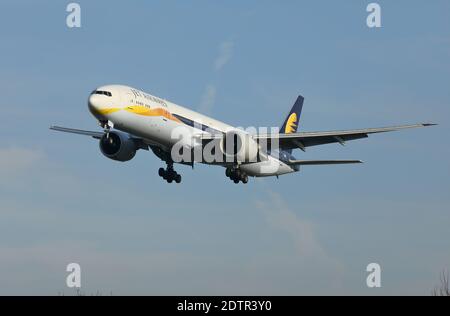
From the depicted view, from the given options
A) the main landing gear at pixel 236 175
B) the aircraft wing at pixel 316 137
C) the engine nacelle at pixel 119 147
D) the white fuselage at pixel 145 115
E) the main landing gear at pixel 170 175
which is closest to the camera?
the white fuselage at pixel 145 115

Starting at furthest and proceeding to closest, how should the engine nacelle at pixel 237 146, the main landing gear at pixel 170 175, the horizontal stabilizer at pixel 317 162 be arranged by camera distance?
the main landing gear at pixel 170 175 → the horizontal stabilizer at pixel 317 162 → the engine nacelle at pixel 237 146

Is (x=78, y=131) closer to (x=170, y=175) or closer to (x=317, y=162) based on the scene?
(x=170, y=175)

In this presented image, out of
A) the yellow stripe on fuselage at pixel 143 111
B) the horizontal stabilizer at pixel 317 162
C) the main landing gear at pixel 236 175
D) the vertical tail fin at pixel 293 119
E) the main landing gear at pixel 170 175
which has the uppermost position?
the vertical tail fin at pixel 293 119

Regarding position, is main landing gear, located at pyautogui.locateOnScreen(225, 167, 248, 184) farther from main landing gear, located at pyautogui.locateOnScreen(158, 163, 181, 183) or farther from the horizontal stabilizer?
the horizontal stabilizer

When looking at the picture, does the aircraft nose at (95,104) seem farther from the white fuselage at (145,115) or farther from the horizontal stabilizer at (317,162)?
the horizontal stabilizer at (317,162)

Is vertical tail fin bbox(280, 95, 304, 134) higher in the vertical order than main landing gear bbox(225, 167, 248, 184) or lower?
higher

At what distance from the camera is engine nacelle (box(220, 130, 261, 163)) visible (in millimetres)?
48938

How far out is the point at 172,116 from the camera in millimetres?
46625

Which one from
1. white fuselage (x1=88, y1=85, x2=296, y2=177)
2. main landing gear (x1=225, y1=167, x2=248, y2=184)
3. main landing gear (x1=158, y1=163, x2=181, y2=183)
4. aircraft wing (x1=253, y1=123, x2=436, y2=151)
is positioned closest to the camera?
white fuselage (x1=88, y1=85, x2=296, y2=177)

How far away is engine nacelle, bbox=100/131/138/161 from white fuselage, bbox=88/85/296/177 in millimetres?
2080

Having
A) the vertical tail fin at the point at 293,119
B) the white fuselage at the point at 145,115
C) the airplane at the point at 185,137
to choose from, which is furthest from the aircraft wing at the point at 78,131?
the vertical tail fin at the point at 293,119

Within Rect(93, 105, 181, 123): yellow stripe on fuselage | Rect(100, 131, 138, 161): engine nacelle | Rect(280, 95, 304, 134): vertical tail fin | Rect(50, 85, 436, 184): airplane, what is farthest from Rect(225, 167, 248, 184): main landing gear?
→ Rect(280, 95, 304, 134): vertical tail fin

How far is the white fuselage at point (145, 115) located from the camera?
44.3 metres
